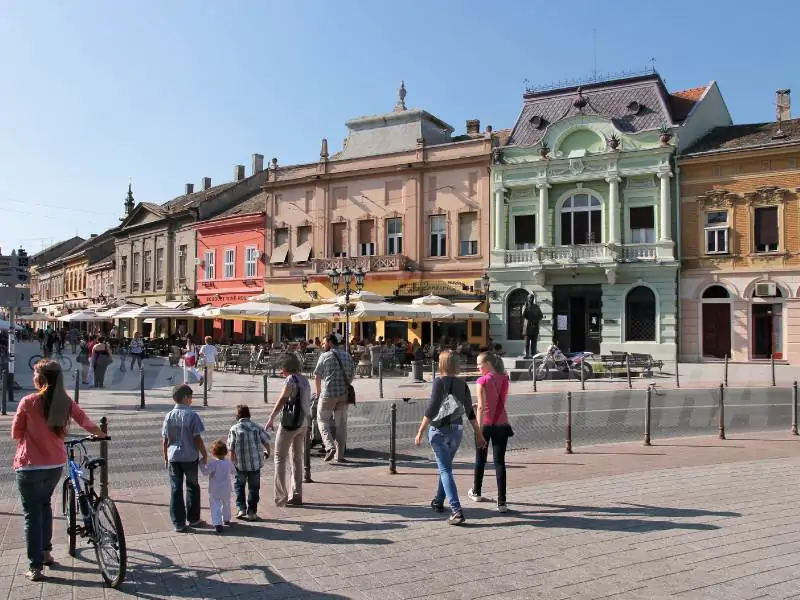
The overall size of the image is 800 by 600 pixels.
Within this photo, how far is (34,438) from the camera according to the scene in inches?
205

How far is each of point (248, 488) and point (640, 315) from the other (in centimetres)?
2527

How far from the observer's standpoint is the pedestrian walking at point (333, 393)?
380 inches

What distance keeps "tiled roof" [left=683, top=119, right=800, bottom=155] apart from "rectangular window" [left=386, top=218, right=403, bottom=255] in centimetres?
1306

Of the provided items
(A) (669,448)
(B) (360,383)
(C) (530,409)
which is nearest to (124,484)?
(A) (669,448)

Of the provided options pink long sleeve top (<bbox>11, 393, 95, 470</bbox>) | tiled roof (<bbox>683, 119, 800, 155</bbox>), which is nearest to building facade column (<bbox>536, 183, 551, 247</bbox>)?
tiled roof (<bbox>683, 119, 800, 155</bbox>)

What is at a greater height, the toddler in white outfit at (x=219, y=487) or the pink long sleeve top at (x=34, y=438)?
the pink long sleeve top at (x=34, y=438)

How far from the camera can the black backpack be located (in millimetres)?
7508

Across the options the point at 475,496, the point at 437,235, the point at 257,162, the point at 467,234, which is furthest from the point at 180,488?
the point at 257,162

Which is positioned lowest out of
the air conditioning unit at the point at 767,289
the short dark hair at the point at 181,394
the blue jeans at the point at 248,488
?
the blue jeans at the point at 248,488

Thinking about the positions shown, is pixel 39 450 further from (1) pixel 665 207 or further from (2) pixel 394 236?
(2) pixel 394 236

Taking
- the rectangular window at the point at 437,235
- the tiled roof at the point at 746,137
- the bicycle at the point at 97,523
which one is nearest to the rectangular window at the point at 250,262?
the rectangular window at the point at 437,235

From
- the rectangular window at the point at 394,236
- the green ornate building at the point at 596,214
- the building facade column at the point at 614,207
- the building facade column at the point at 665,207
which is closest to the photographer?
the building facade column at the point at 665,207

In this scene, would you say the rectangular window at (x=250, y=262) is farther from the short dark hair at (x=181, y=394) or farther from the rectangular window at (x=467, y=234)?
the short dark hair at (x=181, y=394)

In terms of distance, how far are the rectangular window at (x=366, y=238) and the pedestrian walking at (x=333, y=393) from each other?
84.0 feet
